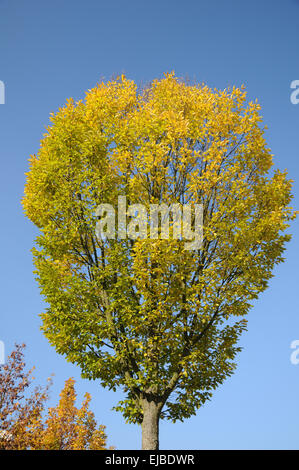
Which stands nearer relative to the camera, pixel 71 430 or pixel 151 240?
pixel 151 240

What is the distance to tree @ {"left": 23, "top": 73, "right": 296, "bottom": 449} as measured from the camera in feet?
38.4

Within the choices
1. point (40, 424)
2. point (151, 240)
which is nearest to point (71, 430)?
point (40, 424)

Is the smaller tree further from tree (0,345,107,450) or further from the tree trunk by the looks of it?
the tree trunk

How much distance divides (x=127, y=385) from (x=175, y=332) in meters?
2.31

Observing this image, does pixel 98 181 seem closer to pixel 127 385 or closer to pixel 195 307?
pixel 195 307

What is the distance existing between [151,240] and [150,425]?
17.3ft

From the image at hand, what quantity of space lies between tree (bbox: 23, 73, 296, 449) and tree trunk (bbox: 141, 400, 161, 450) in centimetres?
3

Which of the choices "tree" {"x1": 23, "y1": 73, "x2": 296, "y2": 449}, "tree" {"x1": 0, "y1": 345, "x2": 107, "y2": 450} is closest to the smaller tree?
"tree" {"x1": 0, "y1": 345, "x2": 107, "y2": 450}

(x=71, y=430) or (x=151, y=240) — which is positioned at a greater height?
(x=151, y=240)

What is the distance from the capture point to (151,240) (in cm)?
1104

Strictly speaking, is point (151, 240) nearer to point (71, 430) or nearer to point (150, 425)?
point (150, 425)

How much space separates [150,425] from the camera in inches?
460

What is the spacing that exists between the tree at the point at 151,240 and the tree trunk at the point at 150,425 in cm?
3
